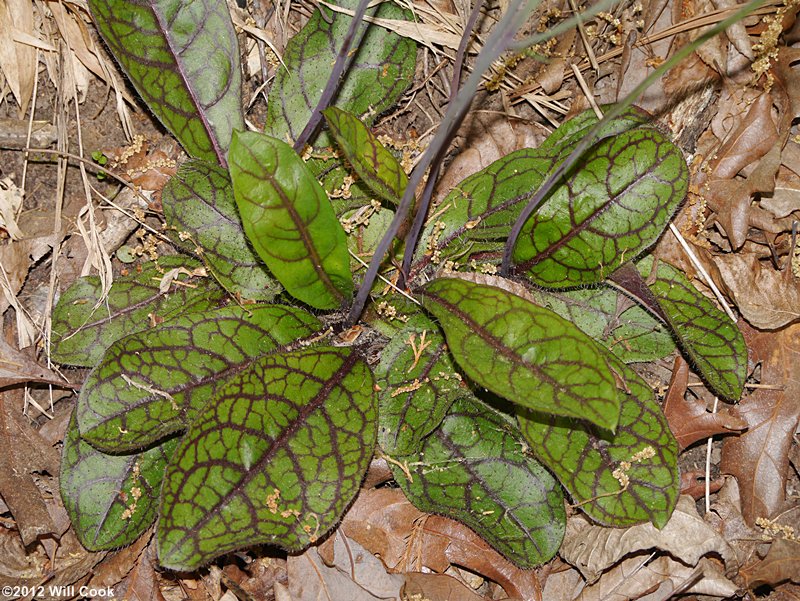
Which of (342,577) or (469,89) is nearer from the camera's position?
(469,89)

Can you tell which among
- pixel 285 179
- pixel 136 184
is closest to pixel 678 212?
pixel 285 179

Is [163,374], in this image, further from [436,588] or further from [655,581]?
[655,581]

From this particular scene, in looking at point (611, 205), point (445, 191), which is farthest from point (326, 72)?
point (611, 205)

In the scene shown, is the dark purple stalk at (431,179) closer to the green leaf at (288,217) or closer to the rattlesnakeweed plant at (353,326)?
the rattlesnakeweed plant at (353,326)

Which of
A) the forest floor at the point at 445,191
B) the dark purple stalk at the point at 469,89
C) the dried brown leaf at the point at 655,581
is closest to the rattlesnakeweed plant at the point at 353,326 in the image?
the dark purple stalk at the point at 469,89

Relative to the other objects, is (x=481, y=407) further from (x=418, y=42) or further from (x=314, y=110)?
(x=418, y=42)
